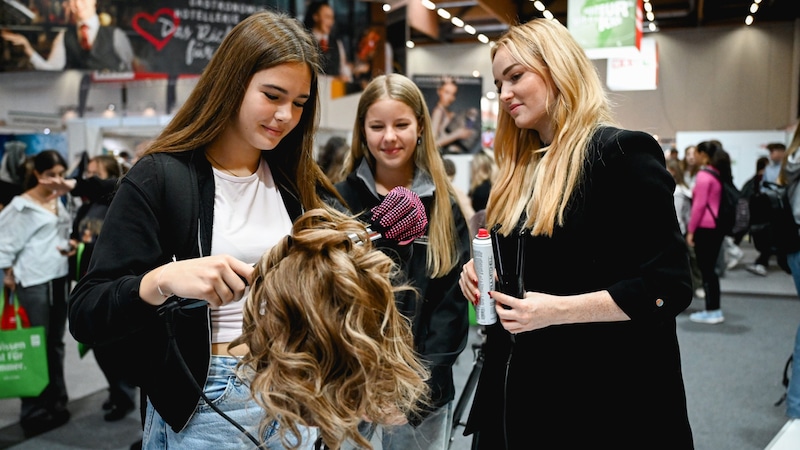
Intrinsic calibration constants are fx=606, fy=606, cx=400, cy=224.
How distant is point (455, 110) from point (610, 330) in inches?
251

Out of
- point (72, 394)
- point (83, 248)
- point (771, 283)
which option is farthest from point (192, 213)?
A: point (771, 283)

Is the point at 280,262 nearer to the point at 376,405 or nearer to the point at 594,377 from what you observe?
the point at 376,405

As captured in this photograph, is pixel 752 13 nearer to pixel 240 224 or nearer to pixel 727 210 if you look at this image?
pixel 727 210

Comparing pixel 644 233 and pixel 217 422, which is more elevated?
pixel 644 233

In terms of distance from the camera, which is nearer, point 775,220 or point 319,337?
point 319,337

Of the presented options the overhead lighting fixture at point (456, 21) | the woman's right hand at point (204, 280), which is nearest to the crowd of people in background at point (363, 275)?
the woman's right hand at point (204, 280)

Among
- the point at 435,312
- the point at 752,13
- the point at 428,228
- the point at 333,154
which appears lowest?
the point at 435,312

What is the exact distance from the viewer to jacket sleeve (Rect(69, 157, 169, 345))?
3.27ft

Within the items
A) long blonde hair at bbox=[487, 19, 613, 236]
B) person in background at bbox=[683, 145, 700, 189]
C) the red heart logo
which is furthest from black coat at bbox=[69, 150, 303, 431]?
person in background at bbox=[683, 145, 700, 189]

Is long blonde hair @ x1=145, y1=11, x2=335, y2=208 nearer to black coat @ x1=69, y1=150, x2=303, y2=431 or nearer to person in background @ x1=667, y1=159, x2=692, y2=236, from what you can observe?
black coat @ x1=69, y1=150, x2=303, y2=431

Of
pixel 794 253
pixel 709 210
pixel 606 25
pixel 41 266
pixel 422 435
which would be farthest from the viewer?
pixel 709 210

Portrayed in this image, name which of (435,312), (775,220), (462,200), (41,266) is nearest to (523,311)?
(435,312)

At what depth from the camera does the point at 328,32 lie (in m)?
5.99

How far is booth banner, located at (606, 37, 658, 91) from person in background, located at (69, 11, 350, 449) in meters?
3.17
